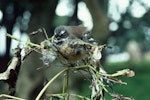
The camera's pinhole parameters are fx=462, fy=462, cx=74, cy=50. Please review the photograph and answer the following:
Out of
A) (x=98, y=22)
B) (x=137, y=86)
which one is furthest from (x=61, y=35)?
(x=137, y=86)

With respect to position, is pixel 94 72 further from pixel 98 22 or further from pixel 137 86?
pixel 137 86

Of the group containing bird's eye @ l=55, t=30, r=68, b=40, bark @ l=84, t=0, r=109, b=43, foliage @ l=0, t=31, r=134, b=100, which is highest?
bark @ l=84, t=0, r=109, b=43

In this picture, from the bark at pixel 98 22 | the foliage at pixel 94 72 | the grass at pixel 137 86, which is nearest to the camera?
the foliage at pixel 94 72

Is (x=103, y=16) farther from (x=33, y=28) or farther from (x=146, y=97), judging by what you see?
(x=146, y=97)

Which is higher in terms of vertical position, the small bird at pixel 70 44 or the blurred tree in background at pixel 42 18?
the blurred tree in background at pixel 42 18

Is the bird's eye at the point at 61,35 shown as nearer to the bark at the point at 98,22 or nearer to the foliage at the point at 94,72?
the foliage at the point at 94,72

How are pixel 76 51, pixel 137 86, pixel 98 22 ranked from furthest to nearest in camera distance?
pixel 137 86, pixel 98 22, pixel 76 51

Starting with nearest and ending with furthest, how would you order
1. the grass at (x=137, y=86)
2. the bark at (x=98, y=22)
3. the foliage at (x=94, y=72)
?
the foliage at (x=94, y=72), the bark at (x=98, y=22), the grass at (x=137, y=86)

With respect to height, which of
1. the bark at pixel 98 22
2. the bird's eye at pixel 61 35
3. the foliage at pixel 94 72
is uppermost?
the bark at pixel 98 22

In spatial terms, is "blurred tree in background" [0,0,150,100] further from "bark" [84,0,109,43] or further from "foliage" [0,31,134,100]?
"foliage" [0,31,134,100]

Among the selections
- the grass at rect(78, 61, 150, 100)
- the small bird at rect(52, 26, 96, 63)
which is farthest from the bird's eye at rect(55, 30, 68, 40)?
the grass at rect(78, 61, 150, 100)

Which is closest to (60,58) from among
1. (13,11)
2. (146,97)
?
(13,11)

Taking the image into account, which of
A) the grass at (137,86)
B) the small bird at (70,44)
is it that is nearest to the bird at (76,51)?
the small bird at (70,44)
